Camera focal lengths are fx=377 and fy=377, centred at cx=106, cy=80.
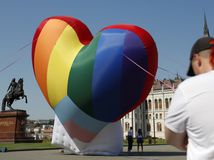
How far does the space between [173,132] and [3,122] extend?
105 feet

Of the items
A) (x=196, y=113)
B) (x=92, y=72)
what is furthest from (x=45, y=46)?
(x=196, y=113)

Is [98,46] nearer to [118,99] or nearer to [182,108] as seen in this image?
[118,99]

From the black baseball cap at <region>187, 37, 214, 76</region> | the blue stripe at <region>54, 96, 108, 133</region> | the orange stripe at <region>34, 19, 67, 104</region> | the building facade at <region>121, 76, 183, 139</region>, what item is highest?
the building facade at <region>121, 76, 183, 139</region>

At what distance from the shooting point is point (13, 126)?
3178 cm

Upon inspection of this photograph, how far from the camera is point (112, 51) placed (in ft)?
44.4

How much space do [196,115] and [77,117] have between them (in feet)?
40.8

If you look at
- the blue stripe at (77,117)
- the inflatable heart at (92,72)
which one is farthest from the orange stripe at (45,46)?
the blue stripe at (77,117)

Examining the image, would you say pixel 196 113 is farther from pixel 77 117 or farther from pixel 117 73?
pixel 77 117

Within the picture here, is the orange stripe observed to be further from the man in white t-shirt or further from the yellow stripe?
the man in white t-shirt

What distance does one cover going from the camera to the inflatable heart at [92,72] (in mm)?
13531

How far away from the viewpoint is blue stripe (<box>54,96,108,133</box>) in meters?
14.4

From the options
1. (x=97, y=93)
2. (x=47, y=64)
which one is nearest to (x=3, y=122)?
(x=47, y=64)

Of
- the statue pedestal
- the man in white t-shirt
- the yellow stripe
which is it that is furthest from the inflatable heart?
the statue pedestal

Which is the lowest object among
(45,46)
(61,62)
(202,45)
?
(202,45)
